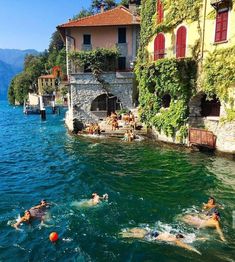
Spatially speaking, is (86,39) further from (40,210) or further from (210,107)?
(40,210)

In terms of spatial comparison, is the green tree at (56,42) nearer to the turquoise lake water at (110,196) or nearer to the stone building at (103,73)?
the stone building at (103,73)

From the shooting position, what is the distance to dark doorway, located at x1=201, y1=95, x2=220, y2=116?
24.8 metres

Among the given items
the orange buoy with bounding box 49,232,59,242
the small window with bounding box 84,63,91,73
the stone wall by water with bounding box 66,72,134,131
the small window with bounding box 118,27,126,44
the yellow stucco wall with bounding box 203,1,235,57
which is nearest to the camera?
the orange buoy with bounding box 49,232,59,242

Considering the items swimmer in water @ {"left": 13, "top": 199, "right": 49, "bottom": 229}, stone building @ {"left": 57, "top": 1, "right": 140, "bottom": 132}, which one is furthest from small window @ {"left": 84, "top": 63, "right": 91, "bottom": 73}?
swimmer in water @ {"left": 13, "top": 199, "right": 49, "bottom": 229}

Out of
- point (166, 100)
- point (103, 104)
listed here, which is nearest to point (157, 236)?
point (166, 100)

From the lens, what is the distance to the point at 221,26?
21453mm

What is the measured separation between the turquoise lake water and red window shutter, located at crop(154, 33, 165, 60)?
331 inches

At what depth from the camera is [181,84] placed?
79.1 ft

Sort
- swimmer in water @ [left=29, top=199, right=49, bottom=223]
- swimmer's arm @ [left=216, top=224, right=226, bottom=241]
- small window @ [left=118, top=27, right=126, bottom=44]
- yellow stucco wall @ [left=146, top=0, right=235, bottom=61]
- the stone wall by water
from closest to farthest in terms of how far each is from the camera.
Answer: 1. swimmer's arm @ [left=216, top=224, right=226, bottom=241]
2. swimmer in water @ [left=29, top=199, right=49, bottom=223]
3. yellow stucco wall @ [left=146, top=0, right=235, bottom=61]
4. the stone wall by water
5. small window @ [left=118, top=27, right=126, bottom=44]

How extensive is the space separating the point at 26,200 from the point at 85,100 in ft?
61.5

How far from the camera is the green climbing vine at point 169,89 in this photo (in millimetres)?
23750

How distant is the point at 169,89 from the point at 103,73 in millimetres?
10160

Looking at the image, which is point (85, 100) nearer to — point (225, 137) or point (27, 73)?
point (225, 137)

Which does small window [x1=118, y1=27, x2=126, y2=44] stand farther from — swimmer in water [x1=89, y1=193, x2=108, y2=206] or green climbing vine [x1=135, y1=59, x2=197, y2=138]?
swimmer in water [x1=89, y1=193, x2=108, y2=206]
